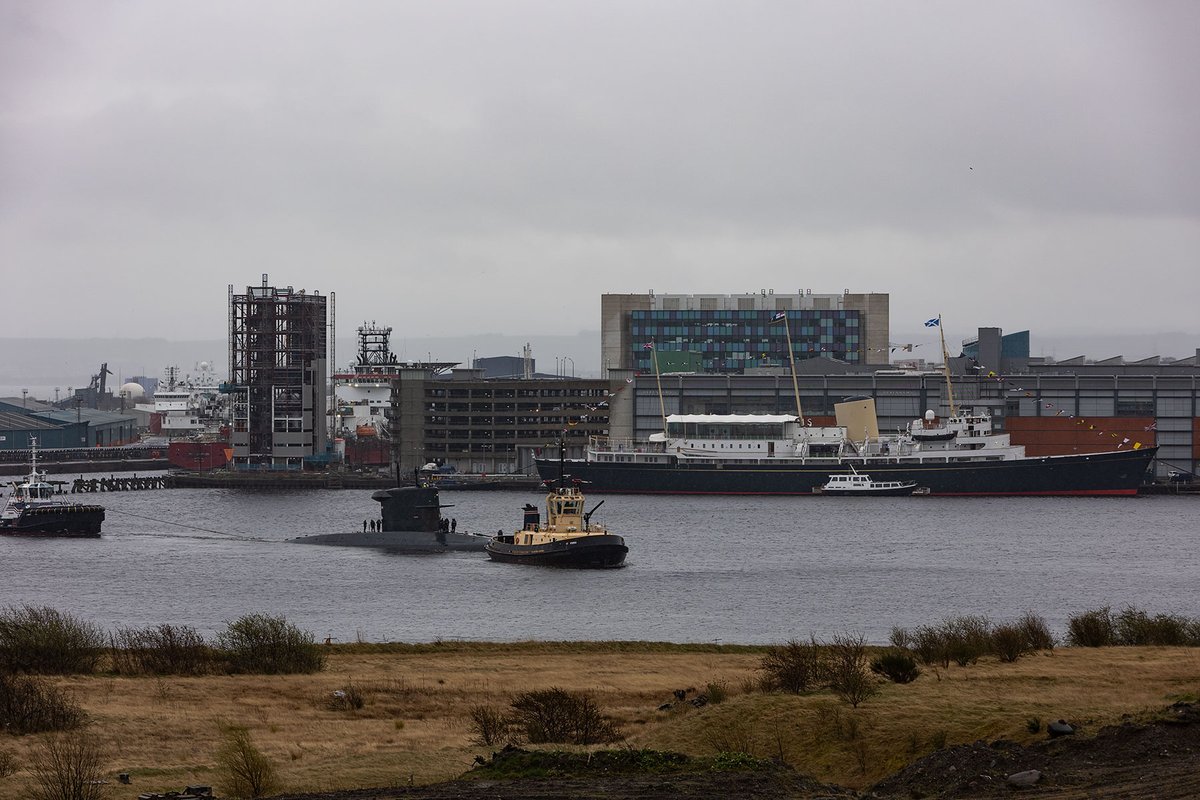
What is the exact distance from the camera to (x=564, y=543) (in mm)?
61719

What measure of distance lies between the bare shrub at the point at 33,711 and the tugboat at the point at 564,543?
1425 inches

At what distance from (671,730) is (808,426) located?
315ft

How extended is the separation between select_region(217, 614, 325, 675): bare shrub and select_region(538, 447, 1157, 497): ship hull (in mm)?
81724

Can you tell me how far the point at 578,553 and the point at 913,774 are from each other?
142ft

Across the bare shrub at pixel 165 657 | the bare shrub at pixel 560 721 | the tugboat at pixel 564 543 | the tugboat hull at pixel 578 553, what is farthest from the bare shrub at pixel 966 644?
the tugboat at pixel 564 543

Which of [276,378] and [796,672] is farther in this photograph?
[276,378]

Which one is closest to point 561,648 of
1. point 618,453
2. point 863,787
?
point 863,787

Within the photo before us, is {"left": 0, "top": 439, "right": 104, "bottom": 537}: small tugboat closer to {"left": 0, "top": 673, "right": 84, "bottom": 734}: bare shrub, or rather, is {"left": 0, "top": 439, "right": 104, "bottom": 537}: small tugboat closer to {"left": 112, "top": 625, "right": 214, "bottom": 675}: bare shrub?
{"left": 112, "top": 625, "right": 214, "bottom": 675}: bare shrub

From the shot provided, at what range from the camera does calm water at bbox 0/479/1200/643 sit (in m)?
47.3

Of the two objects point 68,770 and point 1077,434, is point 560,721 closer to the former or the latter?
point 68,770

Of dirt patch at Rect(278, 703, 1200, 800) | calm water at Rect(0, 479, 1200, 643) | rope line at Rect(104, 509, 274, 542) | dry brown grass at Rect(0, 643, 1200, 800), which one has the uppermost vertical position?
dirt patch at Rect(278, 703, 1200, 800)

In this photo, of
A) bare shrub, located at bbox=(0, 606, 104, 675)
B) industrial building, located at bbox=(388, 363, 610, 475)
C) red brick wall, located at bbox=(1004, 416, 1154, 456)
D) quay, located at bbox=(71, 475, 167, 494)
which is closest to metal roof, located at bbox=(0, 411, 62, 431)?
quay, located at bbox=(71, 475, 167, 494)

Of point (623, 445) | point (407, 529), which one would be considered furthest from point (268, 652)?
point (623, 445)

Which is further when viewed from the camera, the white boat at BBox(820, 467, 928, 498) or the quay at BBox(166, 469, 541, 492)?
Answer: the quay at BBox(166, 469, 541, 492)
